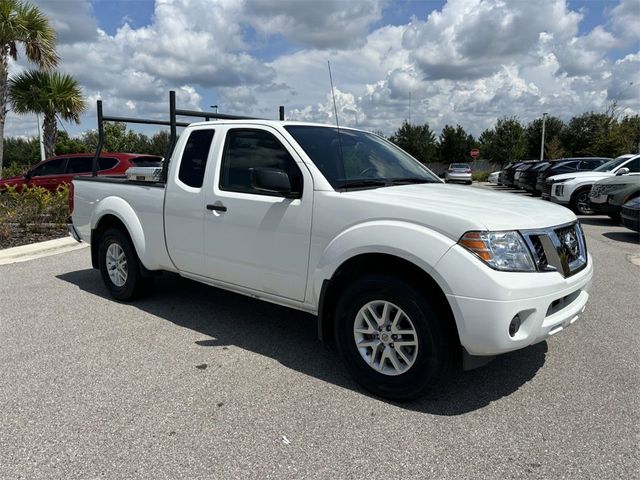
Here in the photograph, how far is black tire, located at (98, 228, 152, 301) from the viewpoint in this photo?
18.1 feet

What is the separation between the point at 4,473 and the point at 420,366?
2361 millimetres

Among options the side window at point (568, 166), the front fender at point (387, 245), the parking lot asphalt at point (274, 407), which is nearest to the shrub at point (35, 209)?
the parking lot asphalt at point (274, 407)

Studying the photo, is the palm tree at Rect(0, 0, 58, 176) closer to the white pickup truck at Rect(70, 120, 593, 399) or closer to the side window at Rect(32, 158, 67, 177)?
the side window at Rect(32, 158, 67, 177)

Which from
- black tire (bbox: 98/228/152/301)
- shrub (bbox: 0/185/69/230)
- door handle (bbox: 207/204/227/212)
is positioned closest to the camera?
door handle (bbox: 207/204/227/212)

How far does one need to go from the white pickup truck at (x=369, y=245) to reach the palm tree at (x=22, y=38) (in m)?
14.5

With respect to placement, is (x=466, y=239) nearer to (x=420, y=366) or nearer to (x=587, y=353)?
(x=420, y=366)

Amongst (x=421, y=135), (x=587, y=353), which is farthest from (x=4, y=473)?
(x=421, y=135)

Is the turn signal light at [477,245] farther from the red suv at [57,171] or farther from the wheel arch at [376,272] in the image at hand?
the red suv at [57,171]

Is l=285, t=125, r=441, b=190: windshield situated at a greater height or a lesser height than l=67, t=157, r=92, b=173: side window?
greater

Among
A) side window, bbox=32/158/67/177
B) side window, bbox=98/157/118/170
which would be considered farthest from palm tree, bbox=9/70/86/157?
side window, bbox=98/157/118/170

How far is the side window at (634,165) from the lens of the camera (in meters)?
14.2

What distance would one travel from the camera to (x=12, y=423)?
3174 mm

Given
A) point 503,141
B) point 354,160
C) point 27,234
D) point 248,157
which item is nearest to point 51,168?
point 27,234

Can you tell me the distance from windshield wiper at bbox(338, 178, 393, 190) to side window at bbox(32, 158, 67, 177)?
12257 mm
